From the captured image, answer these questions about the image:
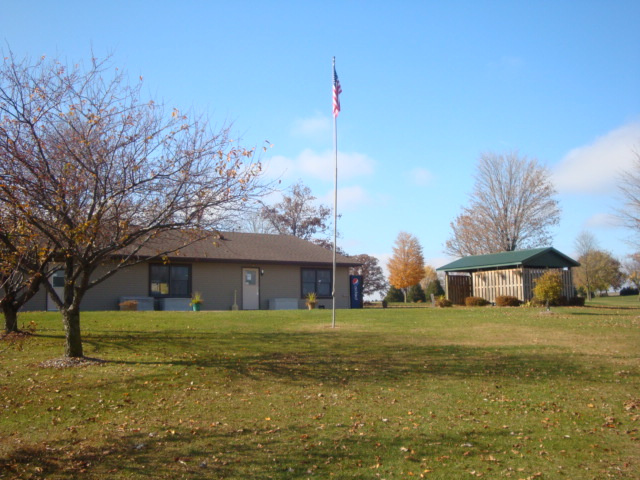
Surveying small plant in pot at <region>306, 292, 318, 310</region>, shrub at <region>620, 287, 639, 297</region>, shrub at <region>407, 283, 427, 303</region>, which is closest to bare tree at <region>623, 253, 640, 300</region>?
shrub at <region>620, 287, 639, 297</region>

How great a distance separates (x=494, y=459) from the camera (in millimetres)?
6293

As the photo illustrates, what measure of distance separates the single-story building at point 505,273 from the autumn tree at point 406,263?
78.2 feet

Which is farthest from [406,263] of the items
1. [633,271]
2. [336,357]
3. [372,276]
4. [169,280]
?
[336,357]

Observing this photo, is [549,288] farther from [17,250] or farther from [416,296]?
[416,296]

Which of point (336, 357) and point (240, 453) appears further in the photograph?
point (336, 357)

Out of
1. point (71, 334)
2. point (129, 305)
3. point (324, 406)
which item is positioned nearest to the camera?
point (324, 406)

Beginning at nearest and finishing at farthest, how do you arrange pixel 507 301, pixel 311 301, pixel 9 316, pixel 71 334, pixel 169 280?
pixel 71 334 → pixel 9 316 → pixel 169 280 → pixel 311 301 → pixel 507 301

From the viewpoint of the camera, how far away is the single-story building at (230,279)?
24.1 m

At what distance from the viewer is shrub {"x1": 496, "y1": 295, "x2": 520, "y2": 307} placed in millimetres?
26609

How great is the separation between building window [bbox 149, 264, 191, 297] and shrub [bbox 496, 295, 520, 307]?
14765 millimetres

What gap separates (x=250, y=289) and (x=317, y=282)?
3.67 meters

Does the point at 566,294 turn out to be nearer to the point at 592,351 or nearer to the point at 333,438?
the point at 592,351

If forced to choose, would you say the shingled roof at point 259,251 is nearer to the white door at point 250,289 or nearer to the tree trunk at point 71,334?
the white door at point 250,289

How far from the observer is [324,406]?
27.2 ft
